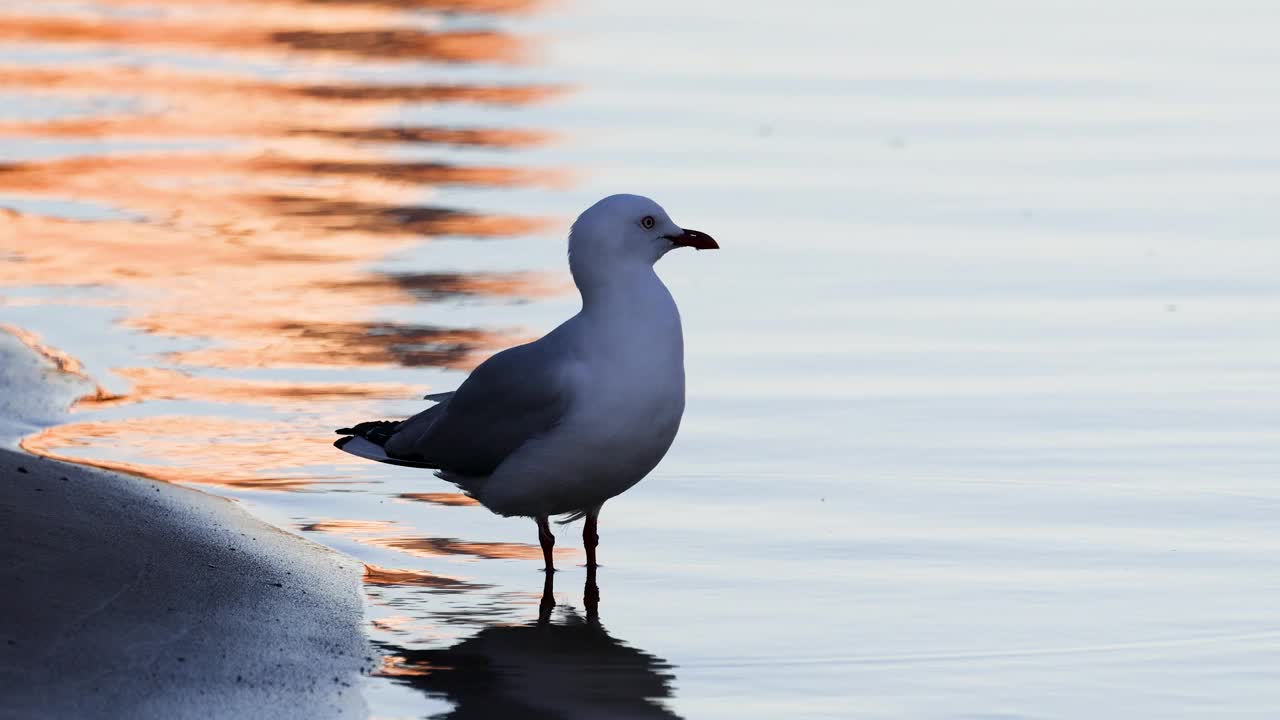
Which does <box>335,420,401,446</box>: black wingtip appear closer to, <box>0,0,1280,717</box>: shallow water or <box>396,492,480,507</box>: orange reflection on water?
<box>0,0,1280,717</box>: shallow water

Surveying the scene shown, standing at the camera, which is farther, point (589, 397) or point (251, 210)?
point (251, 210)

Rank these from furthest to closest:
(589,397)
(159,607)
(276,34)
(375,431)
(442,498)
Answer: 1. (276,34)
2. (442,498)
3. (375,431)
4. (589,397)
5. (159,607)

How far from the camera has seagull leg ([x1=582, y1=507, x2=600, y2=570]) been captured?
686 cm

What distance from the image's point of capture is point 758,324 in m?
10.1

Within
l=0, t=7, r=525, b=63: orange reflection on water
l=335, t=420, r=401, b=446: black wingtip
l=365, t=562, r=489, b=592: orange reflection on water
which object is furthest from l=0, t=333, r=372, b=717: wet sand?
l=0, t=7, r=525, b=63: orange reflection on water

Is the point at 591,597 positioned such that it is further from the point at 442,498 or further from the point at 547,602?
the point at 442,498

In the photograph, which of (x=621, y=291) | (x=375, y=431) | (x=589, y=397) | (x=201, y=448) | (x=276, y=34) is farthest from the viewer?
(x=276, y=34)

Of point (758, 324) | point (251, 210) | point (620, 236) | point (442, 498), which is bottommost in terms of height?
point (442, 498)

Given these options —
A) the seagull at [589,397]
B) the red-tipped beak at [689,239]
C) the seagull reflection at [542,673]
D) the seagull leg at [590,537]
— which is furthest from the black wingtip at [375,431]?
the red-tipped beak at [689,239]

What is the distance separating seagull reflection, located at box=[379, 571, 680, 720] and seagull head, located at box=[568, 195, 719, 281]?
106 cm

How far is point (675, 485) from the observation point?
7883 millimetres

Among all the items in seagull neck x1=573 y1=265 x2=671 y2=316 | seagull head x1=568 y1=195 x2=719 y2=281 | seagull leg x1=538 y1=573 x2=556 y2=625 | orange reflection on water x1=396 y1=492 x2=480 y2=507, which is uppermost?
seagull head x1=568 y1=195 x2=719 y2=281

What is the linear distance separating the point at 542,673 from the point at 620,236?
1414 mm

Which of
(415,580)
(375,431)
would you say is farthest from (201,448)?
(415,580)
